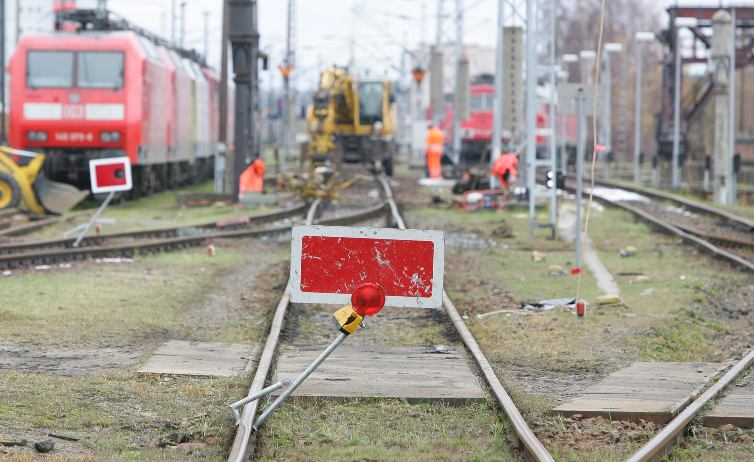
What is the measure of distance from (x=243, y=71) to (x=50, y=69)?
171 inches

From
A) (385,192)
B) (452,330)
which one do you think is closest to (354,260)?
(452,330)

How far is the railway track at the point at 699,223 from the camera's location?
20750mm

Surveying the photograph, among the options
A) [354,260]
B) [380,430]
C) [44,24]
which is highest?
[44,24]

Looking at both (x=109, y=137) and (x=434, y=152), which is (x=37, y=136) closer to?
(x=109, y=137)

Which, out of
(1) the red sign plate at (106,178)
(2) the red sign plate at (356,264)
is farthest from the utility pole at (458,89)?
(2) the red sign plate at (356,264)

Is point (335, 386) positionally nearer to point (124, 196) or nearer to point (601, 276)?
point (601, 276)

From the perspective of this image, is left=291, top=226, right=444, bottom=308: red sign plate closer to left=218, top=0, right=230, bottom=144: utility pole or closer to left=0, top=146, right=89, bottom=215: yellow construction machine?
left=0, top=146, right=89, bottom=215: yellow construction machine

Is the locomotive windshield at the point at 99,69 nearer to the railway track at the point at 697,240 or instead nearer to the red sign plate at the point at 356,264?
the railway track at the point at 697,240

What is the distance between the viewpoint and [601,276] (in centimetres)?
1730

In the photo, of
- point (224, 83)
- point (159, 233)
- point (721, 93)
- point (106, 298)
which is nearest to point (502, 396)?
point (106, 298)

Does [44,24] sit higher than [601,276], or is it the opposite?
[44,24]

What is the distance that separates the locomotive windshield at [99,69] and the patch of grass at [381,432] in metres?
21.3

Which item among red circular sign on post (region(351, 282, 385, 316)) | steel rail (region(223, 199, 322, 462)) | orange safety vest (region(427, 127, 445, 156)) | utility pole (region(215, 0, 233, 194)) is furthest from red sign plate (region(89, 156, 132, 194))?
orange safety vest (region(427, 127, 445, 156))

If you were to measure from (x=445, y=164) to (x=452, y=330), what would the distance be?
1596 inches
